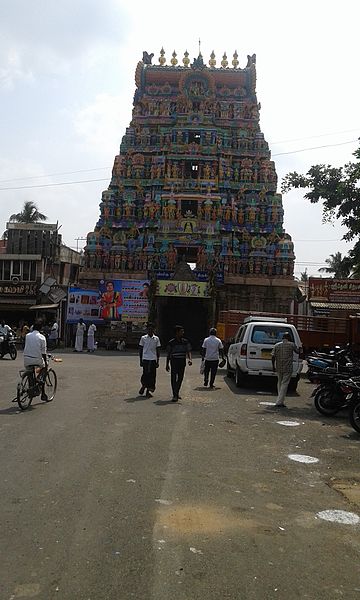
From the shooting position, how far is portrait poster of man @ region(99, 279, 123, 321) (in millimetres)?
34062

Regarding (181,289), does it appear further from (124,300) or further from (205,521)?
(205,521)

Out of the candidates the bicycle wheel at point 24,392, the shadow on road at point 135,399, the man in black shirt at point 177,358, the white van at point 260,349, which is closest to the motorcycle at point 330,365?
the white van at point 260,349

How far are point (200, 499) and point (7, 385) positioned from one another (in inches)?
380

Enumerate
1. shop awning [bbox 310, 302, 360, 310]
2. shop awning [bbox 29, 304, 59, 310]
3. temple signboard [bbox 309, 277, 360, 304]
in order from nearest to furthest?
shop awning [bbox 310, 302, 360, 310]
temple signboard [bbox 309, 277, 360, 304]
shop awning [bbox 29, 304, 59, 310]

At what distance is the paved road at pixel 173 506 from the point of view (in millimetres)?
3965

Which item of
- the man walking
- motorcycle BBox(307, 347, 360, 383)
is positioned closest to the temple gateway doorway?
motorcycle BBox(307, 347, 360, 383)

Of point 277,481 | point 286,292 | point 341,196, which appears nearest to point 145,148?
point 286,292

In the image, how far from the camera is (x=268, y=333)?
49.9ft

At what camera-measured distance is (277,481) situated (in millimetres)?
6598

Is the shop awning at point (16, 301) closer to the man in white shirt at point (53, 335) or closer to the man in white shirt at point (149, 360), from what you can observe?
the man in white shirt at point (53, 335)

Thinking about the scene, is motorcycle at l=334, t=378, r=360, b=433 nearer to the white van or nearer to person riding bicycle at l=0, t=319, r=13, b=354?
the white van

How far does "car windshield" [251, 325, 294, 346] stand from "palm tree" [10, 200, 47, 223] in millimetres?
37884

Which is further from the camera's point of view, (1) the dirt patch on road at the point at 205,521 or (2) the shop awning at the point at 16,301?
(2) the shop awning at the point at 16,301

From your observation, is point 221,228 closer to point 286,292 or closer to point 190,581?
point 286,292
